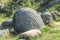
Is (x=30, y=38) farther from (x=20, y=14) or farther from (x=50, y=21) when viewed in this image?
(x=50, y=21)

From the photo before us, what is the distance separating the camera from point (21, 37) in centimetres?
771

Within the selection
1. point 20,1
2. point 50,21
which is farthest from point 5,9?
point 50,21

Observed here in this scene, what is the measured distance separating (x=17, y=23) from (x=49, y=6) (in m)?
7.72

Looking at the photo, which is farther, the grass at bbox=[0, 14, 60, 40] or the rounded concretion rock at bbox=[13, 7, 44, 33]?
the rounded concretion rock at bbox=[13, 7, 44, 33]

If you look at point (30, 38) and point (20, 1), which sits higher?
point (20, 1)

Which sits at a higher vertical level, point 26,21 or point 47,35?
point 26,21

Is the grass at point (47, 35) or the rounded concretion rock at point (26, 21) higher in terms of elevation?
the rounded concretion rock at point (26, 21)

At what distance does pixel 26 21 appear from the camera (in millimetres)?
9117

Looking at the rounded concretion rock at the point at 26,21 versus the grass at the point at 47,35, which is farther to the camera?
the rounded concretion rock at the point at 26,21

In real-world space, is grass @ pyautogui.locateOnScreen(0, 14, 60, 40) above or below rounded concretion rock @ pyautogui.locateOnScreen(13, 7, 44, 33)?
below

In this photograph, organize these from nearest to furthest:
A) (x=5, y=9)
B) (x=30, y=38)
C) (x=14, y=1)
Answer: (x=30, y=38) < (x=5, y=9) < (x=14, y=1)

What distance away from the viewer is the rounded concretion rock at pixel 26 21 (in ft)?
29.7

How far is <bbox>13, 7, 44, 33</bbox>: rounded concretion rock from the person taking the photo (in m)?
9.05

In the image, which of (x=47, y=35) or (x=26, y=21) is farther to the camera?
(x=26, y=21)
